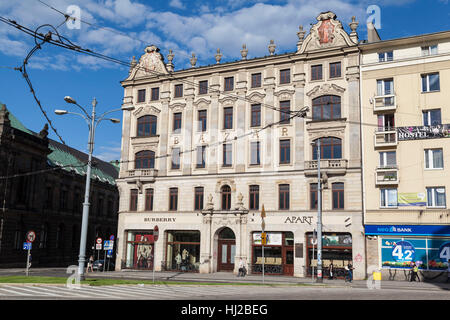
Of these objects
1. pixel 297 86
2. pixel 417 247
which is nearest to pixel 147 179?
pixel 297 86

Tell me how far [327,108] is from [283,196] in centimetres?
897

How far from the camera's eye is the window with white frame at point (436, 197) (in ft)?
116

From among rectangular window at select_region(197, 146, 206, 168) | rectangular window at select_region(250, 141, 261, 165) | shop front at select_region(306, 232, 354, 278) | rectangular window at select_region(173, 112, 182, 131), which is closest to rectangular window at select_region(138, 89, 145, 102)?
rectangular window at select_region(173, 112, 182, 131)

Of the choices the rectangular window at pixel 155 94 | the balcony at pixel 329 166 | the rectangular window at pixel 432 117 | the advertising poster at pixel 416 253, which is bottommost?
the advertising poster at pixel 416 253

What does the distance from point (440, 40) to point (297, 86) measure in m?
12.5

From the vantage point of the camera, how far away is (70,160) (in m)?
70.5

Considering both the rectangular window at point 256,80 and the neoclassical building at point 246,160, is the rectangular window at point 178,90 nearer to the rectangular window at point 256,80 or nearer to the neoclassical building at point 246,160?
the neoclassical building at point 246,160

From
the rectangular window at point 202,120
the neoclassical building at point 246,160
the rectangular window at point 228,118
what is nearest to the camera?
the neoclassical building at point 246,160

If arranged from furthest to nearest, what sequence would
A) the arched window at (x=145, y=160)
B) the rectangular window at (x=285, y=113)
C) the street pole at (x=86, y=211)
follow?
the arched window at (x=145, y=160) → the rectangular window at (x=285, y=113) → the street pole at (x=86, y=211)

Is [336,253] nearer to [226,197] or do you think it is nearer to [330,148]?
[330,148]

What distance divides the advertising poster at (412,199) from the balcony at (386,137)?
4.32m

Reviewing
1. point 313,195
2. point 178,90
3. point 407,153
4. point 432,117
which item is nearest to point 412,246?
point 407,153

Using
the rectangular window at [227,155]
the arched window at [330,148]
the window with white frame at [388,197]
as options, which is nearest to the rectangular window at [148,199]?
the rectangular window at [227,155]

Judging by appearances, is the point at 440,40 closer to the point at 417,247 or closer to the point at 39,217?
the point at 417,247
